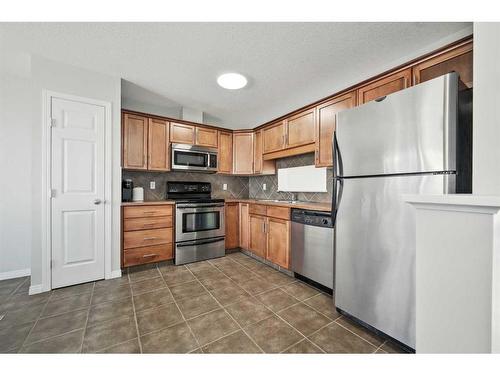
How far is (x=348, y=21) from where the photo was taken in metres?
1.64

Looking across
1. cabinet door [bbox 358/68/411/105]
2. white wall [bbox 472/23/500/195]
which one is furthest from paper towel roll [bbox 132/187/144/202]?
white wall [bbox 472/23/500/195]

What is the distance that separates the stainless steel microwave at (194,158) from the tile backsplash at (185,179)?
1.18 ft

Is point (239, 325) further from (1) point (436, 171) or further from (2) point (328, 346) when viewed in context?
(1) point (436, 171)

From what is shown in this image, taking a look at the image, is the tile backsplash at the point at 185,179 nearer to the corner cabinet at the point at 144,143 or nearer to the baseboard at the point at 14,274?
the corner cabinet at the point at 144,143

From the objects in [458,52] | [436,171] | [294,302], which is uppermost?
[458,52]

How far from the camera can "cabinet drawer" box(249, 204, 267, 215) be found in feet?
10.0

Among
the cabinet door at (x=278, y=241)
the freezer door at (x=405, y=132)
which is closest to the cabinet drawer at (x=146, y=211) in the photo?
the cabinet door at (x=278, y=241)

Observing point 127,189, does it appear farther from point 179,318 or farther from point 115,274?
point 179,318

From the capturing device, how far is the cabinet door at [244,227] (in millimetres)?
3379

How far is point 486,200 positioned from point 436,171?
0.79m

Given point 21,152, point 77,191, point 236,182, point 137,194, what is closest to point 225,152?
point 236,182

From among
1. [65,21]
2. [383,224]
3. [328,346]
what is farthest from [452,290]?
[65,21]

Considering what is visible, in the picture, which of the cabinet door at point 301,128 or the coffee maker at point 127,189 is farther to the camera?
the coffee maker at point 127,189

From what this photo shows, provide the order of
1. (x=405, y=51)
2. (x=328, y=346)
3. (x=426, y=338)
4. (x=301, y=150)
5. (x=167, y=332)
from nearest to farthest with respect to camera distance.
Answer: (x=426, y=338) → (x=328, y=346) → (x=167, y=332) → (x=405, y=51) → (x=301, y=150)
